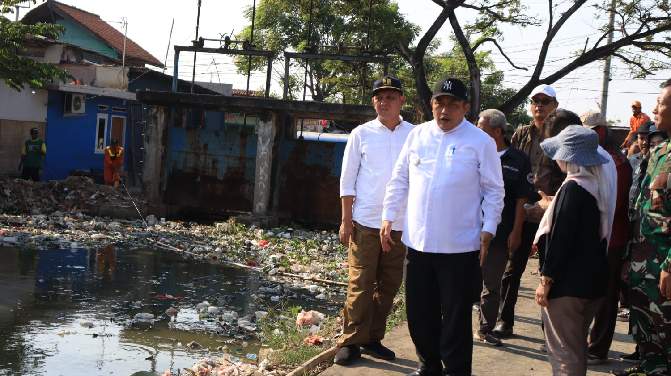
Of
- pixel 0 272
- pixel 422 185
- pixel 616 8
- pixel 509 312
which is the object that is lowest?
pixel 0 272

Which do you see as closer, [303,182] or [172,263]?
[172,263]

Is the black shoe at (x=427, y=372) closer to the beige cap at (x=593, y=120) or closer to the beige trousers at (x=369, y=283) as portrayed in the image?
the beige trousers at (x=369, y=283)

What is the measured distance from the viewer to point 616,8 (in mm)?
18578

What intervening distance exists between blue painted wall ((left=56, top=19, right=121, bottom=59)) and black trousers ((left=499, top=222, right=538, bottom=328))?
2957 cm

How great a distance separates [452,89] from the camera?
14.8ft

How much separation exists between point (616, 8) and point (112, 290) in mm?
13827

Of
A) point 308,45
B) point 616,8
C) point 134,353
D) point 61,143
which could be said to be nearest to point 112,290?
point 134,353

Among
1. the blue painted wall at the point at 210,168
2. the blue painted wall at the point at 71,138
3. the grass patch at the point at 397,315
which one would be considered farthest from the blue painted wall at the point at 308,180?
the blue painted wall at the point at 71,138

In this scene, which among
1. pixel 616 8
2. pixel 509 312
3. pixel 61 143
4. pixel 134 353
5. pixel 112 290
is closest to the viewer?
pixel 509 312

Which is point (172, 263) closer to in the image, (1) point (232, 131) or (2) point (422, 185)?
(1) point (232, 131)

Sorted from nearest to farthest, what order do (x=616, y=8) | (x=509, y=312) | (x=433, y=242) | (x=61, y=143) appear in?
(x=433, y=242), (x=509, y=312), (x=616, y=8), (x=61, y=143)

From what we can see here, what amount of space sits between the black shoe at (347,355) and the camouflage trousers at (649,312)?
1.72 m

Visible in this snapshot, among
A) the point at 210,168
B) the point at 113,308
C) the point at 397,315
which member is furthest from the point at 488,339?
the point at 210,168

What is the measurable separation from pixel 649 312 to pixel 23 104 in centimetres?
2146
